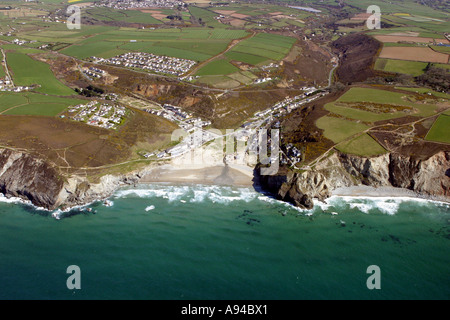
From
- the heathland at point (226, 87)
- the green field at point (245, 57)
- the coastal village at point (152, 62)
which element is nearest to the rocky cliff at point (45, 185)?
the heathland at point (226, 87)

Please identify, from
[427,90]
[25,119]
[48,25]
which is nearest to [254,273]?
[25,119]

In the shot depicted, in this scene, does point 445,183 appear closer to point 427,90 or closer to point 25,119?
point 427,90

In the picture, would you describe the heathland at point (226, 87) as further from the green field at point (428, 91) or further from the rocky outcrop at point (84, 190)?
the rocky outcrop at point (84, 190)

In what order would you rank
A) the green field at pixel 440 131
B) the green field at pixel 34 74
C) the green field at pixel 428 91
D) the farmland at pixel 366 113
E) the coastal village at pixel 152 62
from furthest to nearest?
the coastal village at pixel 152 62 < the green field at pixel 34 74 < the green field at pixel 428 91 < the farmland at pixel 366 113 < the green field at pixel 440 131

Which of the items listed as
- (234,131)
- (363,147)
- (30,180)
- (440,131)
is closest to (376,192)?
(363,147)

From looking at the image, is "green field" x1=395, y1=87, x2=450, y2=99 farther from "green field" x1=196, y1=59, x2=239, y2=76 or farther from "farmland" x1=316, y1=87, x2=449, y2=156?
"green field" x1=196, y1=59, x2=239, y2=76

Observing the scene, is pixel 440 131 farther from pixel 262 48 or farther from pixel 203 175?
pixel 262 48
